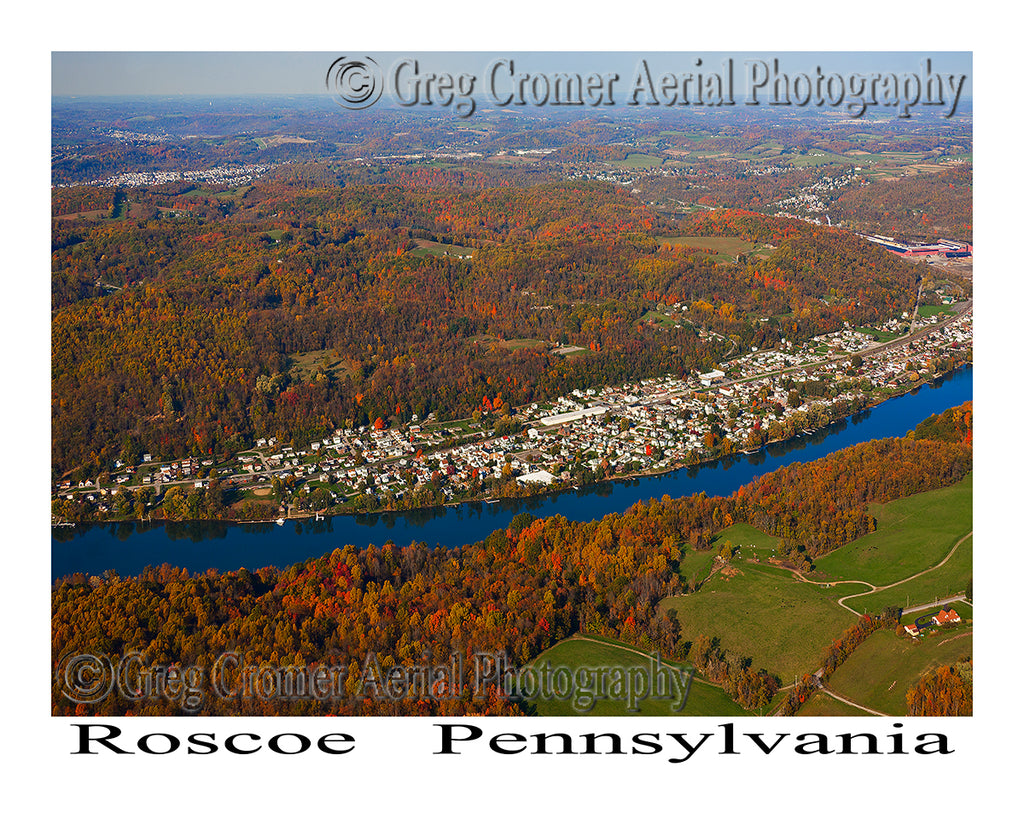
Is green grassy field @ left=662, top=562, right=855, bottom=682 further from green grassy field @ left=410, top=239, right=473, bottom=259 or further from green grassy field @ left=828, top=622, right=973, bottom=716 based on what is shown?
green grassy field @ left=410, top=239, right=473, bottom=259

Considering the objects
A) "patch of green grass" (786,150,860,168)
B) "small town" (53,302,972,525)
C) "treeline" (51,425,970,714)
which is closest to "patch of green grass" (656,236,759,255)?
"small town" (53,302,972,525)

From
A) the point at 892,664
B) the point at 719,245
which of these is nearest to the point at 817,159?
the point at 719,245

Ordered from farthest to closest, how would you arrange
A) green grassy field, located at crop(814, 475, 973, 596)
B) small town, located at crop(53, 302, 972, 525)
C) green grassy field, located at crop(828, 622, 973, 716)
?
small town, located at crop(53, 302, 972, 525), green grassy field, located at crop(814, 475, 973, 596), green grassy field, located at crop(828, 622, 973, 716)

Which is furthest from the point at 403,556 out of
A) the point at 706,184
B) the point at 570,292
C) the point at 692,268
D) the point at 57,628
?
the point at 706,184
